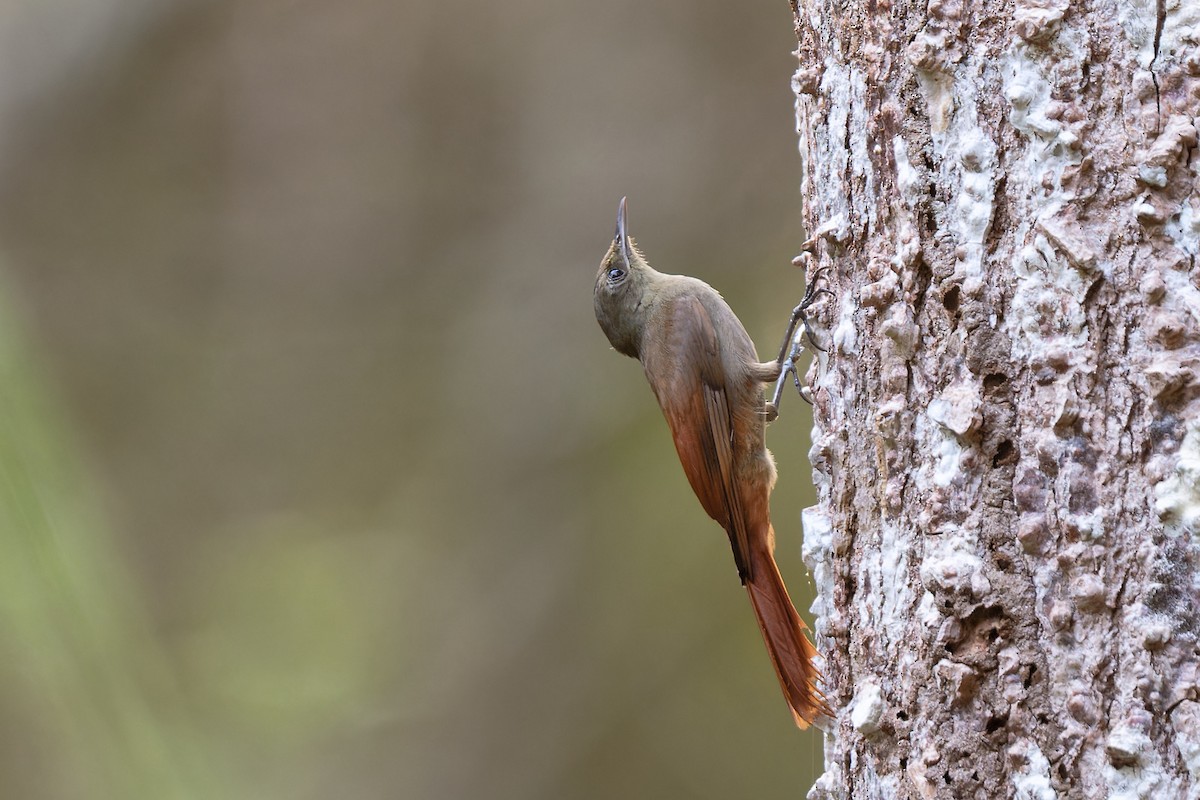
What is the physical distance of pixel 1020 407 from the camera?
1.46 meters

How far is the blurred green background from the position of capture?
5727mm

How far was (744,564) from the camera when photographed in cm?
262

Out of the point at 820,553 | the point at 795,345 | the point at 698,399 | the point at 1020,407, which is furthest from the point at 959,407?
the point at 698,399

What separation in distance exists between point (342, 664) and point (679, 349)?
3.54m

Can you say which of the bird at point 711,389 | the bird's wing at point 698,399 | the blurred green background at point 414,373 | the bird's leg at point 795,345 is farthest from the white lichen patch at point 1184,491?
the blurred green background at point 414,373

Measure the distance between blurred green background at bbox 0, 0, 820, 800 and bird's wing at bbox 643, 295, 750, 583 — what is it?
2285mm

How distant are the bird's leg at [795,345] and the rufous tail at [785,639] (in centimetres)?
44

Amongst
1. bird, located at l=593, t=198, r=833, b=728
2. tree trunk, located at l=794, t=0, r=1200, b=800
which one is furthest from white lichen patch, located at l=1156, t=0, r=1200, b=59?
bird, located at l=593, t=198, r=833, b=728

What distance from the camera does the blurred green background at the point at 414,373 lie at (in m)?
5.73

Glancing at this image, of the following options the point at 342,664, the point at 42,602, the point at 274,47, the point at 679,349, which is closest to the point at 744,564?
the point at 679,349

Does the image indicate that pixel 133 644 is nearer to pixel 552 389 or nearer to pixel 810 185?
pixel 552 389

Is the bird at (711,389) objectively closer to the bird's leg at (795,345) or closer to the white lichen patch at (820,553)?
the bird's leg at (795,345)

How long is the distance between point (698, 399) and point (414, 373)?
3323 millimetres

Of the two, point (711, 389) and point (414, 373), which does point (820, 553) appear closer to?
point (711, 389)
